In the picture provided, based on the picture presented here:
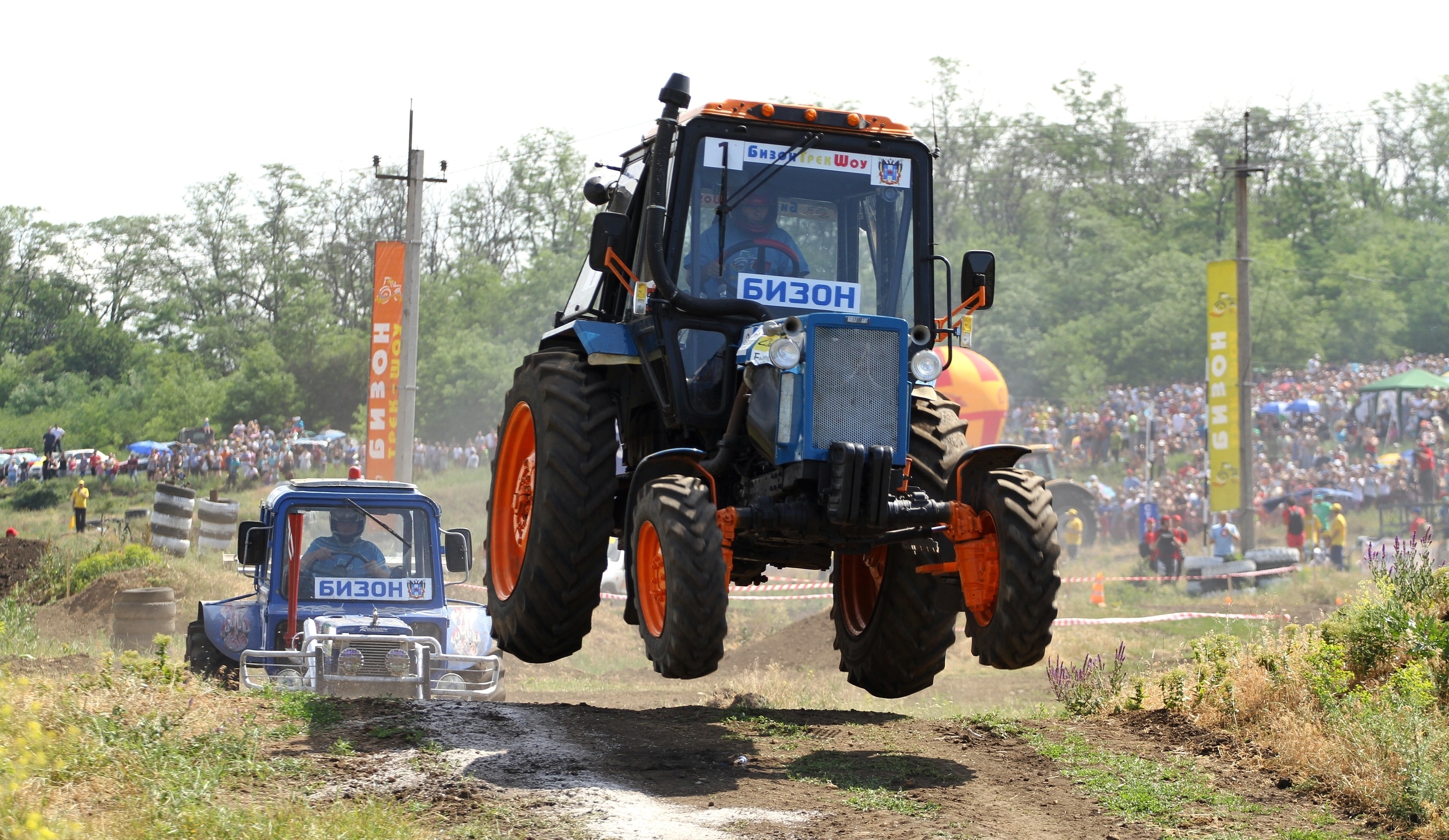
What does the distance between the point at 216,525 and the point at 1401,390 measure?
30.3 m

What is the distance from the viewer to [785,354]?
6.80 meters

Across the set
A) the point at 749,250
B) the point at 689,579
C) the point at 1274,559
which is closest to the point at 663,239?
the point at 749,250

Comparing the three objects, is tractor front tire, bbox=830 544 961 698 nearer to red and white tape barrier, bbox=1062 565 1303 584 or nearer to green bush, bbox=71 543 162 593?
red and white tape barrier, bbox=1062 565 1303 584

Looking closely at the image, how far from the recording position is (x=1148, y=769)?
7117 mm

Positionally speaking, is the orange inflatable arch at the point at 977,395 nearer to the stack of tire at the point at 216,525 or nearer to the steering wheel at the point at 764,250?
the stack of tire at the point at 216,525

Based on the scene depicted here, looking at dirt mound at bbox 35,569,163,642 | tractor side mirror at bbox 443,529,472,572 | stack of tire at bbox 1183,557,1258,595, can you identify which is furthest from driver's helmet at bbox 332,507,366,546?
stack of tire at bbox 1183,557,1258,595

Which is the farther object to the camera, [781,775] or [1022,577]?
[781,775]

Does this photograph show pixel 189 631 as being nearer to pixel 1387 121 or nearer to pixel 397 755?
pixel 397 755

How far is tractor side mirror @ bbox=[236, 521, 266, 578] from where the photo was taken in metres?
11.0

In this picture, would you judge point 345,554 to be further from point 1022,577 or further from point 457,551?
point 1022,577

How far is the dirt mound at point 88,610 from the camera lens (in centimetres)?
2028

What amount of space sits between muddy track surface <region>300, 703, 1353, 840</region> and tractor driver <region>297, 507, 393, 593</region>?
3408 mm

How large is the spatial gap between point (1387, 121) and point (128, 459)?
60.0 metres

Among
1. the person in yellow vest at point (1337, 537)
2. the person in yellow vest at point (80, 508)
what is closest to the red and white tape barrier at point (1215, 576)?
the person in yellow vest at point (1337, 537)
